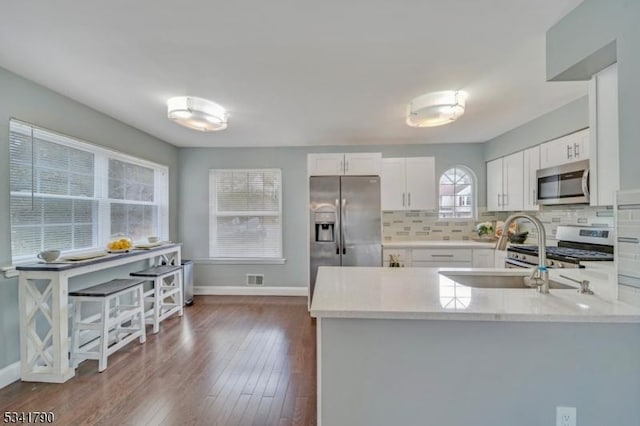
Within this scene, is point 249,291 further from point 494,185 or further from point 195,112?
point 494,185

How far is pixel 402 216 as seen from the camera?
177 inches

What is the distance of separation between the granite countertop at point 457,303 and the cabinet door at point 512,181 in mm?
2044

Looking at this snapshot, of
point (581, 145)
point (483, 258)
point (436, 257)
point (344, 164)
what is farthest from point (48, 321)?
point (581, 145)

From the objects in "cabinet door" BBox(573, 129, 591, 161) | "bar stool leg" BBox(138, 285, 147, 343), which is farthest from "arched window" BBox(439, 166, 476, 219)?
"bar stool leg" BBox(138, 285, 147, 343)

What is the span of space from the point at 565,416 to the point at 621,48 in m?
1.70

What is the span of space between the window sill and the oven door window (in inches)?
136

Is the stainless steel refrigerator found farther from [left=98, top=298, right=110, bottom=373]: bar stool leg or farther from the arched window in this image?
[left=98, top=298, right=110, bottom=373]: bar stool leg

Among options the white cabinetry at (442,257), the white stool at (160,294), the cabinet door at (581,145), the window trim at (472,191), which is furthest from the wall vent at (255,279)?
the cabinet door at (581,145)

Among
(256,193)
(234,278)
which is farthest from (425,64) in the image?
(234,278)

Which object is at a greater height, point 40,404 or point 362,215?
point 362,215

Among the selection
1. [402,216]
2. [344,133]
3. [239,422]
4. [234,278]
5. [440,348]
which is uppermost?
[344,133]

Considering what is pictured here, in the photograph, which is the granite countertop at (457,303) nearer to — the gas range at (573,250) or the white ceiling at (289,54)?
the gas range at (573,250)

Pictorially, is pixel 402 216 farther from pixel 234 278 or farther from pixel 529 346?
pixel 529 346

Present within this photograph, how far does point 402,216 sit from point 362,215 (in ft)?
3.40
